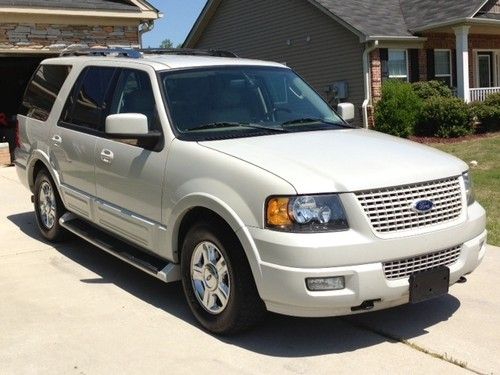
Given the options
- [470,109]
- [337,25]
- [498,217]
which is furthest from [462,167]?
[337,25]

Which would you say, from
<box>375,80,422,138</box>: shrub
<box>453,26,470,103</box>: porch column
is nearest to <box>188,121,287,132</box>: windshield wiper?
<box>375,80,422,138</box>: shrub

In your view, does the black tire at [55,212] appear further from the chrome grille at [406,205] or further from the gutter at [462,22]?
the gutter at [462,22]

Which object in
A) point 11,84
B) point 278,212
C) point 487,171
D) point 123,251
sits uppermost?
point 11,84

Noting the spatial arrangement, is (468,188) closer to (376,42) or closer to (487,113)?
Answer: (487,113)

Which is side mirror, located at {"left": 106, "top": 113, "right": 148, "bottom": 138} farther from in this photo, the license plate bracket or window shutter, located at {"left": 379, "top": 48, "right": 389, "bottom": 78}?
window shutter, located at {"left": 379, "top": 48, "right": 389, "bottom": 78}

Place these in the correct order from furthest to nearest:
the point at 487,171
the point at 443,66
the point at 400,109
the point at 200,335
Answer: the point at 443,66, the point at 400,109, the point at 487,171, the point at 200,335

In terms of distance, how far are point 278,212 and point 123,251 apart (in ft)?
6.34

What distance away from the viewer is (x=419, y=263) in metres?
4.06

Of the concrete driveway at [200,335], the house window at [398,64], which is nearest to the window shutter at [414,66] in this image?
→ the house window at [398,64]

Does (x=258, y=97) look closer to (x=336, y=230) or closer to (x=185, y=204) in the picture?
(x=185, y=204)

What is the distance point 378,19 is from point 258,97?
1657 cm

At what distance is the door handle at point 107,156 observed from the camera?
529 centimetres

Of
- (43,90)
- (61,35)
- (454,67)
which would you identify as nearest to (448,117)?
(454,67)

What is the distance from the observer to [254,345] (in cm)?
423
